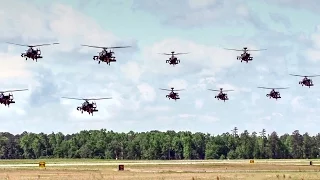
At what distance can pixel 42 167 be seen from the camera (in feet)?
455

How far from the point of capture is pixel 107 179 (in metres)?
88.9

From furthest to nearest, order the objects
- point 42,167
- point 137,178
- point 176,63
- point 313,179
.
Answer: point 42,167 < point 176,63 < point 137,178 < point 313,179

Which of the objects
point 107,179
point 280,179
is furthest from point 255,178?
point 107,179

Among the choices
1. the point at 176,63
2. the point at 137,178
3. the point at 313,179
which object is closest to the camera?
the point at 313,179

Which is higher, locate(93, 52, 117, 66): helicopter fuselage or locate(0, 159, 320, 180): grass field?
locate(93, 52, 117, 66): helicopter fuselage

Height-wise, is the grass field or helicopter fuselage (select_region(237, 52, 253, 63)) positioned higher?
helicopter fuselage (select_region(237, 52, 253, 63))

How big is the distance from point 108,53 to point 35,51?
921 centimetres

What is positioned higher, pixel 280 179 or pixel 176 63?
pixel 176 63

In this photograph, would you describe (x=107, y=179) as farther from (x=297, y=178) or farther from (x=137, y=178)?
(x=297, y=178)

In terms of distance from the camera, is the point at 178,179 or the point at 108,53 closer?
the point at 178,179

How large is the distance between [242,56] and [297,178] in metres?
22.4

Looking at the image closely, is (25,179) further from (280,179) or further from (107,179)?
(280,179)

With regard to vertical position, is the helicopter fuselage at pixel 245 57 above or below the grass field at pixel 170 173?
above

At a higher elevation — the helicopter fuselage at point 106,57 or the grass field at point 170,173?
the helicopter fuselage at point 106,57
